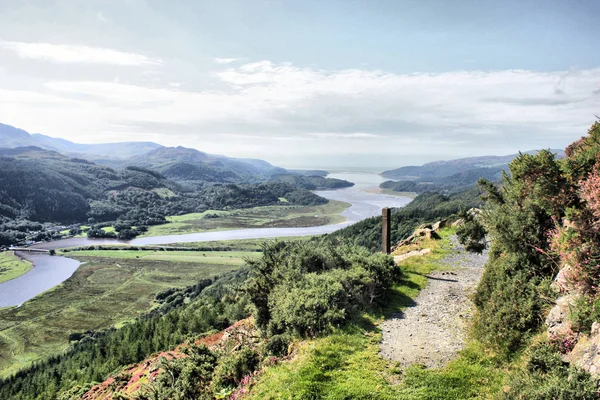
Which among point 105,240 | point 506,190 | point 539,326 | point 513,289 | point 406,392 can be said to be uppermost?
point 506,190

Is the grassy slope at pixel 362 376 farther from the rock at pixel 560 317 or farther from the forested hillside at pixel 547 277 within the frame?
the rock at pixel 560 317

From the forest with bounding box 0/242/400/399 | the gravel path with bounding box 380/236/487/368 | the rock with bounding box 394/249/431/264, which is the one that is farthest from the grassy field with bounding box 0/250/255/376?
the gravel path with bounding box 380/236/487/368

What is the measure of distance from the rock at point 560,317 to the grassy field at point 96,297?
4668 cm

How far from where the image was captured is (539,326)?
8750 mm

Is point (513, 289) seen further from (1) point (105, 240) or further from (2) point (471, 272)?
(1) point (105, 240)

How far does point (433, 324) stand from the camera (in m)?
12.4

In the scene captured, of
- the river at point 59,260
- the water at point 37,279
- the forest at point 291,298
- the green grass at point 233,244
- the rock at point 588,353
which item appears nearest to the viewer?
the rock at point 588,353

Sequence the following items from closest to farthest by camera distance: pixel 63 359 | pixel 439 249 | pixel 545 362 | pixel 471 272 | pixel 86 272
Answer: pixel 545 362
pixel 471 272
pixel 439 249
pixel 63 359
pixel 86 272

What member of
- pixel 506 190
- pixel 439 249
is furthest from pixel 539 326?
pixel 439 249

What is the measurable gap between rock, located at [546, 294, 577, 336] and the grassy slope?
1.62 meters

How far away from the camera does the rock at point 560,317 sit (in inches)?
297

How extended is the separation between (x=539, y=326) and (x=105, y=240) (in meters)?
209

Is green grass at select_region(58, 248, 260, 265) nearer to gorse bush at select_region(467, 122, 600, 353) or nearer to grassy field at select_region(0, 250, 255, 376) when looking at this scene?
grassy field at select_region(0, 250, 255, 376)

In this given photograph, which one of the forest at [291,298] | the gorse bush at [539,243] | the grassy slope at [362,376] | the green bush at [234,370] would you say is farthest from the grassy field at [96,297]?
the gorse bush at [539,243]
